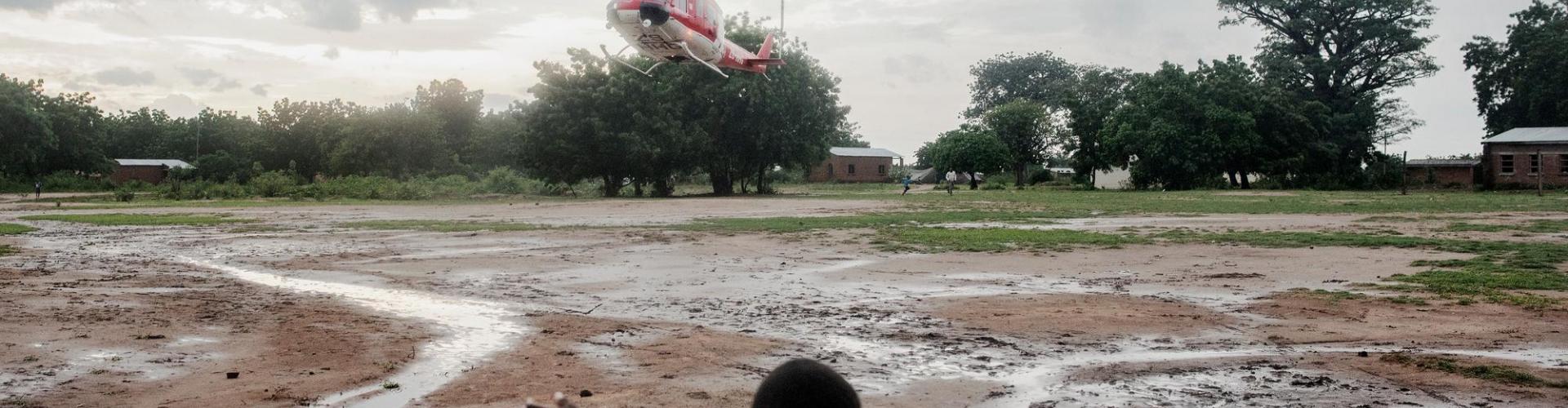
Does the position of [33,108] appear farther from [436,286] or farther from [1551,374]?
[1551,374]

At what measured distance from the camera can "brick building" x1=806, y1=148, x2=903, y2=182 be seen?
106 metres

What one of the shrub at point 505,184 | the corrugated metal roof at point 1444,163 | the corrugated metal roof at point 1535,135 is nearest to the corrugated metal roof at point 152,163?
the shrub at point 505,184

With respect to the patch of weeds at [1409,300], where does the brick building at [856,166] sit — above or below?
above

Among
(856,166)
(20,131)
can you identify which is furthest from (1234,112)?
(20,131)

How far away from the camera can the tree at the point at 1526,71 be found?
203ft

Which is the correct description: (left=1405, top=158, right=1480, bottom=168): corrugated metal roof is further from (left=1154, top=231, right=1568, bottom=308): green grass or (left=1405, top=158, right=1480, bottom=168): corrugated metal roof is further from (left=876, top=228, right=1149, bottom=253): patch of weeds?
(left=876, top=228, right=1149, bottom=253): patch of weeds

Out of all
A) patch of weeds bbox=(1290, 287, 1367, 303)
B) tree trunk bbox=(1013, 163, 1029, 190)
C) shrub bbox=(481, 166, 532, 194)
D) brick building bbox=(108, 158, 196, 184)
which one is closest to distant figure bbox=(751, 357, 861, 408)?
patch of weeds bbox=(1290, 287, 1367, 303)

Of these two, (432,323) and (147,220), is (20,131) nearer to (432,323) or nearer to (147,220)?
(147,220)

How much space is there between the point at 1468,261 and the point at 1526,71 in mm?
62575

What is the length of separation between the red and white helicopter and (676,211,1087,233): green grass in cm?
466

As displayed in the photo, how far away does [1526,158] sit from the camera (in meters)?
57.0

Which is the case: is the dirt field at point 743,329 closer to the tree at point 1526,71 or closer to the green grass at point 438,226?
the green grass at point 438,226

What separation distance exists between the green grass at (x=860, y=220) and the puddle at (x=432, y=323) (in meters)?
11.3

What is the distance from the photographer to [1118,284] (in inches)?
477
